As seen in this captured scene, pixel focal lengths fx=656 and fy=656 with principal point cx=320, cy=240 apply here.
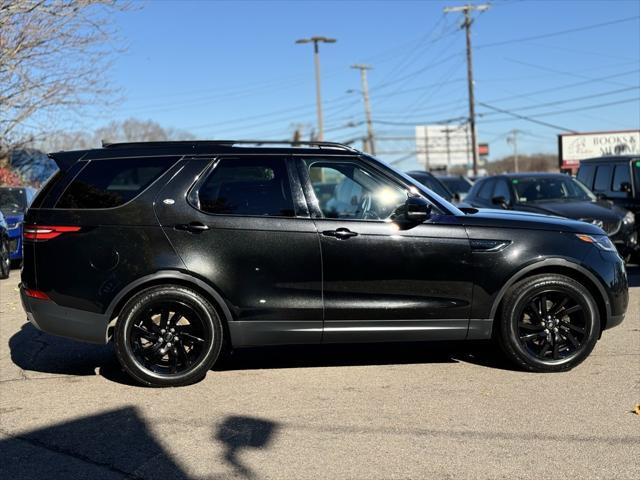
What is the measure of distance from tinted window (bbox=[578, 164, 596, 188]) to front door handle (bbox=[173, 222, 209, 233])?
34.0 feet

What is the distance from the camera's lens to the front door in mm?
5121

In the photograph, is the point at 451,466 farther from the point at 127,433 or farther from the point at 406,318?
the point at 127,433

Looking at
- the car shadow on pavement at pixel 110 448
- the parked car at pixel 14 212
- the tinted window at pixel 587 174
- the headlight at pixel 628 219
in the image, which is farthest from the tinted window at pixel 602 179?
the parked car at pixel 14 212

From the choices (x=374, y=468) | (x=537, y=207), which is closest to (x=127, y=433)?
(x=374, y=468)

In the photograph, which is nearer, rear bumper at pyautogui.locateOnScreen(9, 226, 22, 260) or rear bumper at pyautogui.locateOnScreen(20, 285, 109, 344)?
rear bumper at pyautogui.locateOnScreen(20, 285, 109, 344)

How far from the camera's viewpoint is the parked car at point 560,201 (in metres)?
10.3

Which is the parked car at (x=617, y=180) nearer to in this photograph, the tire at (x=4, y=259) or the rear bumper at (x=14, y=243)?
the tire at (x=4, y=259)

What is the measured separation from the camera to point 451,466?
3707mm

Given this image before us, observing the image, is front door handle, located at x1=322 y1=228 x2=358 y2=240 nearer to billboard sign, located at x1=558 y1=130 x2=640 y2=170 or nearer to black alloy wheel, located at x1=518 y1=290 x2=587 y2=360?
black alloy wheel, located at x1=518 y1=290 x2=587 y2=360

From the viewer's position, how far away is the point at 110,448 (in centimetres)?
405

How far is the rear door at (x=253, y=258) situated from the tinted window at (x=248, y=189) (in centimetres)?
1

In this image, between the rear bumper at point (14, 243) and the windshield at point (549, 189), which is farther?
the rear bumper at point (14, 243)

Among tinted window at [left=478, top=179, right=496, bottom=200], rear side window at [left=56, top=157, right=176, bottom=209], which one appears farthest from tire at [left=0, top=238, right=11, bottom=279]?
tinted window at [left=478, top=179, right=496, bottom=200]

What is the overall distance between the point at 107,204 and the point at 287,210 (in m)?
1.42
